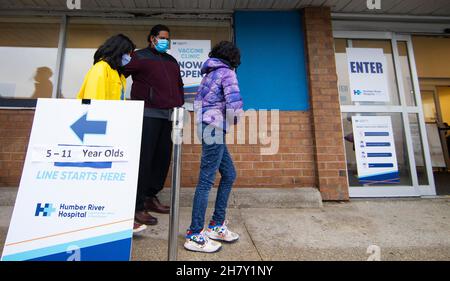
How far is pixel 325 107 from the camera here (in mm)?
3389

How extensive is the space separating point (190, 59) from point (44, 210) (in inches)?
110

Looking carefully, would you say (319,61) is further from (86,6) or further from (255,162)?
(86,6)

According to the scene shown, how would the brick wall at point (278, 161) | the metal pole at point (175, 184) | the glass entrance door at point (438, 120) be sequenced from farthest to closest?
the glass entrance door at point (438, 120) < the brick wall at point (278, 161) < the metal pole at point (175, 184)

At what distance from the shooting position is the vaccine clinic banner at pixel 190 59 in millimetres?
3510

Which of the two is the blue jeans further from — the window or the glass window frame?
the window

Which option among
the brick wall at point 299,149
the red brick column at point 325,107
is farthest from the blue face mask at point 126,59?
the red brick column at point 325,107

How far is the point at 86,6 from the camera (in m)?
3.49

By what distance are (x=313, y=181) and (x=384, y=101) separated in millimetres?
1711

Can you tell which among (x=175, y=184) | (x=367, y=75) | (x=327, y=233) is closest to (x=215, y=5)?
(x=367, y=75)

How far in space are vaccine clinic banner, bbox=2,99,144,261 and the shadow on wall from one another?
2410 millimetres

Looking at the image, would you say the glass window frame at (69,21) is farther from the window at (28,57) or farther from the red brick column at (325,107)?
the red brick column at (325,107)

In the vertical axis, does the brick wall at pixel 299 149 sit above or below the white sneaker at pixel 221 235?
above

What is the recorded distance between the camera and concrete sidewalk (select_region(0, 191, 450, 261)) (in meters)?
1.87

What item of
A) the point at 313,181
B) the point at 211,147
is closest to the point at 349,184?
the point at 313,181
